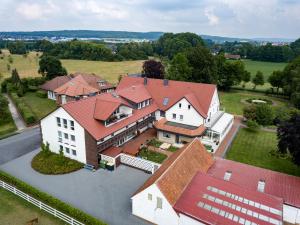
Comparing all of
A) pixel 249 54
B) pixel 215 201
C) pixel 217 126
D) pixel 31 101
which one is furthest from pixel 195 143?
pixel 249 54

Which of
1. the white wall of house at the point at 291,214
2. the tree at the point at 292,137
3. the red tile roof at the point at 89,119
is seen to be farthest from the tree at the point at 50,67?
the white wall of house at the point at 291,214

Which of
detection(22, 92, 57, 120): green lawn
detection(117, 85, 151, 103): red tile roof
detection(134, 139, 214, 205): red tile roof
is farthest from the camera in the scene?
detection(22, 92, 57, 120): green lawn

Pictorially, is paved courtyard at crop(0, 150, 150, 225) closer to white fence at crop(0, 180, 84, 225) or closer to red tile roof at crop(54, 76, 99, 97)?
white fence at crop(0, 180, 84, 225)

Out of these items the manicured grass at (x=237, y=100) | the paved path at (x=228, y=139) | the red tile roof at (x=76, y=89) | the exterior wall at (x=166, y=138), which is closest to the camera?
the paved path at (x=228, y=139)

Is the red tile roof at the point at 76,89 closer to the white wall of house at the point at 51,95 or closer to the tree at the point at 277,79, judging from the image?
the white wall of house at the point at 51,95

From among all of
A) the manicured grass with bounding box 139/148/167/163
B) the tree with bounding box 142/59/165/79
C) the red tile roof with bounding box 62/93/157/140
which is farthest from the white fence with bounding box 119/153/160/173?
the tree with bounding box 142/59/165/79

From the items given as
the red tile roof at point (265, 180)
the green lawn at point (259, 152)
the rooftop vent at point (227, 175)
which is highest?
the rooftop vent at point (227, 175)
